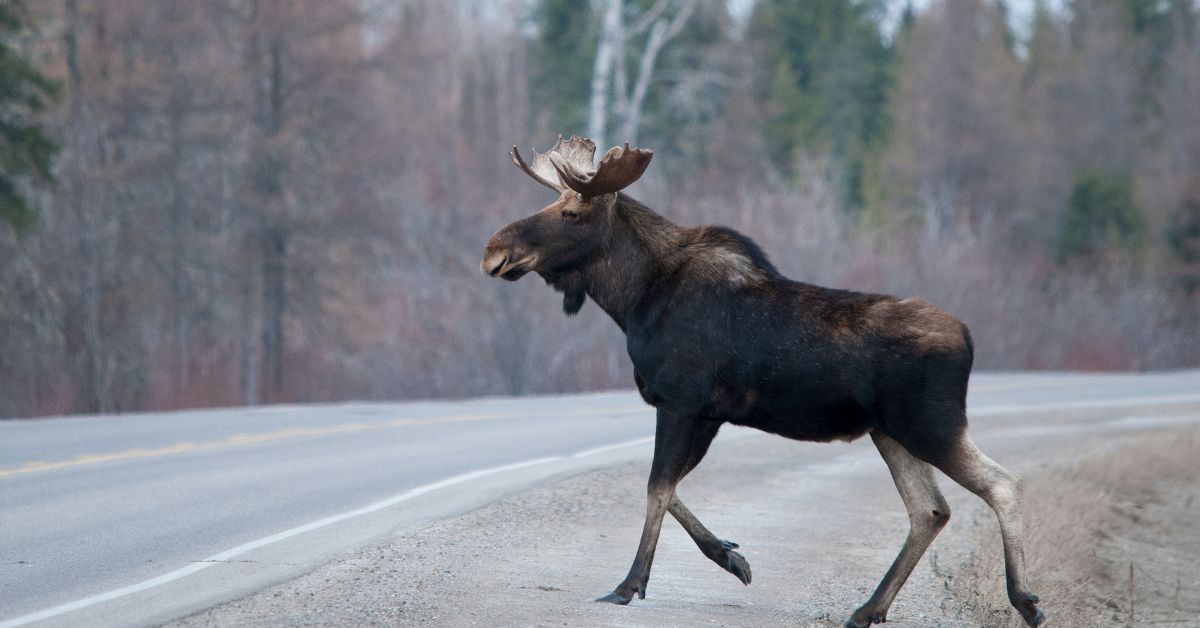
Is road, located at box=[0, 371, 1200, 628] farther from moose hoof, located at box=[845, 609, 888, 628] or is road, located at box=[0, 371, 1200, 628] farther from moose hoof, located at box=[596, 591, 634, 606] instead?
moose hoof, located at box=[845, 609, 888, 628]

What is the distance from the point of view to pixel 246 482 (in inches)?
453

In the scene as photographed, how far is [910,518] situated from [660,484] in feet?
4.07

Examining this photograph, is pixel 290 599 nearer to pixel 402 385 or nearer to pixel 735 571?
Result: pixel 735 571

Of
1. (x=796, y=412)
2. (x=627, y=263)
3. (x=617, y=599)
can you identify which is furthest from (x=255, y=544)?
(x=796, y=412)

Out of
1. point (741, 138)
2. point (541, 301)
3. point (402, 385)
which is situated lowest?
point (402, 385)

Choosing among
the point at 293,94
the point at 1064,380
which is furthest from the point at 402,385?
the point at 1064,380

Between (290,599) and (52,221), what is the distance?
20846mm

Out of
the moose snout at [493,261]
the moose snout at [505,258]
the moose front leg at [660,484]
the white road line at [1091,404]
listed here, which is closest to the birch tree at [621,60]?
the white road line at [1091,404]

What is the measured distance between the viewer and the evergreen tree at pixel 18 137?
23.1m

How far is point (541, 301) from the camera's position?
28.0 m

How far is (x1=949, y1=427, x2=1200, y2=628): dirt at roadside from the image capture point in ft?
27.3

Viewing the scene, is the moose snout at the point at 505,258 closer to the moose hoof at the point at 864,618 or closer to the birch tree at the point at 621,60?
the moose hoof at the point at 864,618

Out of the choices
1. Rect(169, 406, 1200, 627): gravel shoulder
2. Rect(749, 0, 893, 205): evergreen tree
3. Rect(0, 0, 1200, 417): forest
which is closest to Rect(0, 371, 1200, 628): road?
Rect(169, 406, 1200, 627): gravel shoulder

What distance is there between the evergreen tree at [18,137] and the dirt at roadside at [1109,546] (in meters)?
16.7
